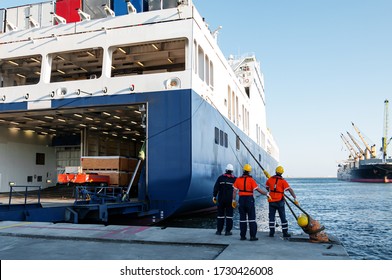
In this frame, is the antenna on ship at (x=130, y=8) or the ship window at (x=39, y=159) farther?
the ship window at (x=39, y=159)

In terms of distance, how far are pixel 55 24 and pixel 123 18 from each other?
3.38 meters

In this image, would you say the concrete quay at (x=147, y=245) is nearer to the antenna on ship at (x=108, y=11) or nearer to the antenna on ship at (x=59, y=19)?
the antenna on ship at (x=108, y=11)

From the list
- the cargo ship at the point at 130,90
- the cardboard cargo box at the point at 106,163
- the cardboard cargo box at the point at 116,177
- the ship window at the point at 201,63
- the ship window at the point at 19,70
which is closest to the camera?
the cargo ship at the point at 130,90

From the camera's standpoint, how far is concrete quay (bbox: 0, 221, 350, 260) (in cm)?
627

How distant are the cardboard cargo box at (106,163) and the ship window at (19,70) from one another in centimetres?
492

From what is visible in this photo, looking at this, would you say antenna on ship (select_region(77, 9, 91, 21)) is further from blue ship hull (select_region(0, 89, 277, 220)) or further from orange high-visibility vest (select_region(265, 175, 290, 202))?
orange high-visibility vest (select_region(265, 175, 290, 202))

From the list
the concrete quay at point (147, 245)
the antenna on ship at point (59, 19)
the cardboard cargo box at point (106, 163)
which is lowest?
the concrete quay at point (147, 245)

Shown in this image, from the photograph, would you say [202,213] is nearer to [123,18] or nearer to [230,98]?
[230,98]

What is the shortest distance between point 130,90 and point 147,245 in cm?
703

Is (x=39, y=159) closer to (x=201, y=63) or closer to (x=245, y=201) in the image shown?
(x=201, y=63)

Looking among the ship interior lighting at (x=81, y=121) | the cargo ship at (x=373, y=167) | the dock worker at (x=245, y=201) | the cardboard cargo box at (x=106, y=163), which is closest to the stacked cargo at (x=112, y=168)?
the cardboard cargo box at (x=106, y=163)

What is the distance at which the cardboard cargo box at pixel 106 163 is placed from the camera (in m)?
15.7

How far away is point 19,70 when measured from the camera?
17422mm
